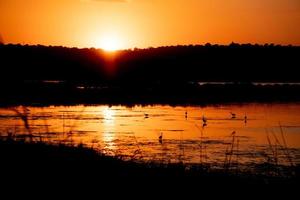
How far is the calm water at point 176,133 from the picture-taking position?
2016 centimetres

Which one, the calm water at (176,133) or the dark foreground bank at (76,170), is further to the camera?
the calm water at (176,133)

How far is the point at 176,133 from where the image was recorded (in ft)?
94.4

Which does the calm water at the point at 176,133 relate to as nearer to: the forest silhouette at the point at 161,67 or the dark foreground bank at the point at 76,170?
the dark foreground bank at the point at 76,170

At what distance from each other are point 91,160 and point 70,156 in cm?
51

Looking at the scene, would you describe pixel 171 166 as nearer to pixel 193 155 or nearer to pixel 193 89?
pixel 193 155

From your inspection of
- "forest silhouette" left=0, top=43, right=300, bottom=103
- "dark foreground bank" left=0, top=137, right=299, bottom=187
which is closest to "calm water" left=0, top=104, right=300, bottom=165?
"dark foreground bank" left=0, top=137, right=299, bottom=187

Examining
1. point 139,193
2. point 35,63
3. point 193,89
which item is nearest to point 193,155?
point 139,193

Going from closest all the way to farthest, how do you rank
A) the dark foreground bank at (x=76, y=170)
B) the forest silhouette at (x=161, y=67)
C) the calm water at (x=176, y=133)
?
1. the dark foreground bank at (x=76, y=170)
2. the calm water at (x=176, y=133)
3. the forest silhouette at (x=161, y=67)

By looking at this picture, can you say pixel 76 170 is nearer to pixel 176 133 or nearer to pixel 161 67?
pixel 176 133

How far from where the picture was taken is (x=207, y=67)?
349 feet

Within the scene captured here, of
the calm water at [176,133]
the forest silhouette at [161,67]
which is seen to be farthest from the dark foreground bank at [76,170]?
the forest silhouette at [161,67]

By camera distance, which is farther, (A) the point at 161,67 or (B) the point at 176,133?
(A) the point at 161,67

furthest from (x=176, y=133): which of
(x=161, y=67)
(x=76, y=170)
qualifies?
(x=161, y=67)

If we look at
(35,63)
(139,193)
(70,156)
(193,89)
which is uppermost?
(35,63)
